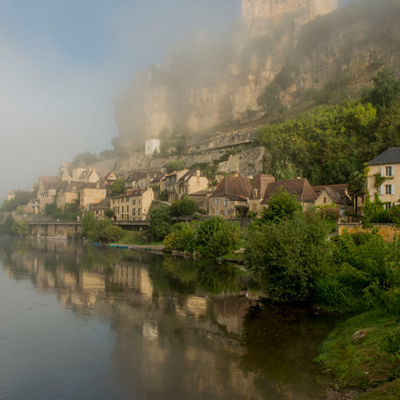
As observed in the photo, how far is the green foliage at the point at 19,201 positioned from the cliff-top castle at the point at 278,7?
70037mm

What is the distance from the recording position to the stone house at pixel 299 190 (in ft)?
119

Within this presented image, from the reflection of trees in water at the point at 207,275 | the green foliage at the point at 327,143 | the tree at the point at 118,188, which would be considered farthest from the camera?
the tree at the point at 118,188

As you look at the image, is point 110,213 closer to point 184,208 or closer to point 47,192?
point 184,208

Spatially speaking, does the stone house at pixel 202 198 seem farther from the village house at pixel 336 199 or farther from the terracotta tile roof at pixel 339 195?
the village house at pixel 336 199

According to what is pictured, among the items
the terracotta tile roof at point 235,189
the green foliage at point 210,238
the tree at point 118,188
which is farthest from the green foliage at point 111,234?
the tree at point 118,188

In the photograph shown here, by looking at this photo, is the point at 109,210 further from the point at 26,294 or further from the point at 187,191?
the point at 26,294

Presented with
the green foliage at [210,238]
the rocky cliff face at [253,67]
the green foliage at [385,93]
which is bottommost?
the green foliage at [210,238]

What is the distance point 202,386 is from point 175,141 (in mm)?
76580

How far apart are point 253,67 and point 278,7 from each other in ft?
63.9

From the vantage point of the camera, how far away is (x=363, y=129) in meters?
42.6

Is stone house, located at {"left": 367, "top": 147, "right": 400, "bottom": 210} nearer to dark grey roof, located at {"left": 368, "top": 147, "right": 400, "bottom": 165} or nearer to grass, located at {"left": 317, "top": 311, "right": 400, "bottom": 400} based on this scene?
dark grey roof, located at {"left": 368, "top": 147, "right": 400, "bottom": 165}

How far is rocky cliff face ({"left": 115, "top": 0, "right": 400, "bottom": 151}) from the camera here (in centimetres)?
5950

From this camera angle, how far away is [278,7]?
287 feet

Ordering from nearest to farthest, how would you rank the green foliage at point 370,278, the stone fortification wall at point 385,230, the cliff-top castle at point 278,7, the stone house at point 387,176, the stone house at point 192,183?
Answer: the green foliage at point 370,278 < the stone fortification wall at point 385,230 < the stone house at point 387,176 < the stone house at point 192,183 < the cliff-top castle at point 278,7
